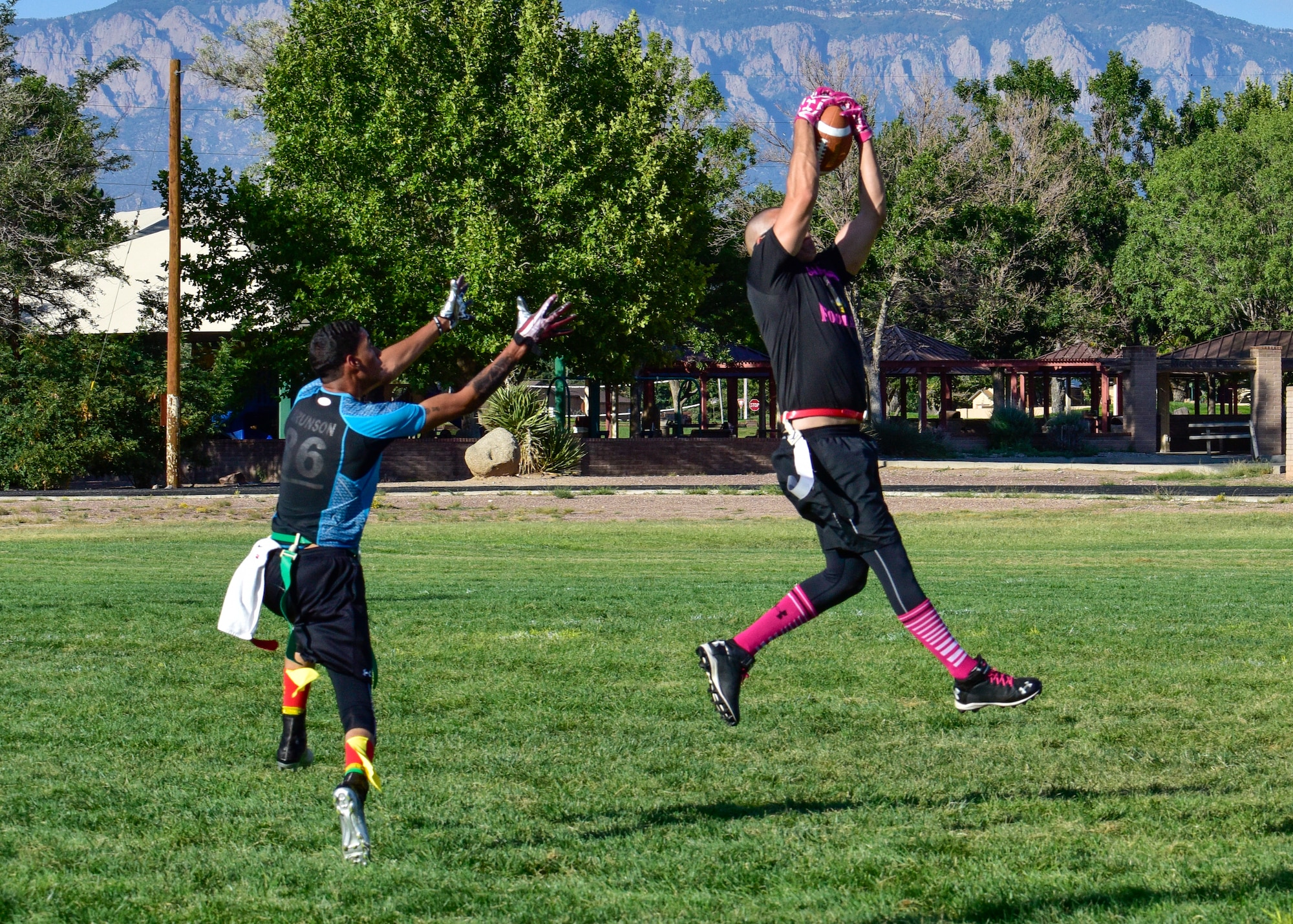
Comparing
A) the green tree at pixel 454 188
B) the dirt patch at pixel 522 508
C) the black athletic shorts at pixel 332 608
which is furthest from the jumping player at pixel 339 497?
the green tree at pixel 454 188

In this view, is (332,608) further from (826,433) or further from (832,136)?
(832,136)

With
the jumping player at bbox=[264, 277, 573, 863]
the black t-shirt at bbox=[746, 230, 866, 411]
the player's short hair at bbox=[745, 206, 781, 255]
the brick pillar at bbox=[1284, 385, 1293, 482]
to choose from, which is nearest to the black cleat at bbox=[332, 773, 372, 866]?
the jumping player at bbox=[264, 277, 573, 863]

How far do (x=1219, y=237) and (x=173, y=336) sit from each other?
39102 millimetres

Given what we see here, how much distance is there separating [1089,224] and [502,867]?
61.2 metres

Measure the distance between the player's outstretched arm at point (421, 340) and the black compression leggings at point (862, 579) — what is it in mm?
1909

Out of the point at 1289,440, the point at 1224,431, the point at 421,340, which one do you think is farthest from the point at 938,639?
the point at 1224,431

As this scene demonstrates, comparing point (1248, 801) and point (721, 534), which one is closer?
point (1248, 801)

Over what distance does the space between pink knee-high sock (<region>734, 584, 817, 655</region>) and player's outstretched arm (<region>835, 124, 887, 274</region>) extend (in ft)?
4.61

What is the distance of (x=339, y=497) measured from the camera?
17.9 feet

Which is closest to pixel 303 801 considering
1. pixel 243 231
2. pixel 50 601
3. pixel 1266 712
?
pixel 1266 712

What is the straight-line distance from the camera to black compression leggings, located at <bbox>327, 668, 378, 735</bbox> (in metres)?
5.33

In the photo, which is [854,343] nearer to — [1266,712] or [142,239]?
[1266,712]

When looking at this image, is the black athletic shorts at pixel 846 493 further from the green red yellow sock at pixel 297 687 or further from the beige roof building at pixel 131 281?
the beige roof building at pixel 131 281

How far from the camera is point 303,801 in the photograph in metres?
5.98
